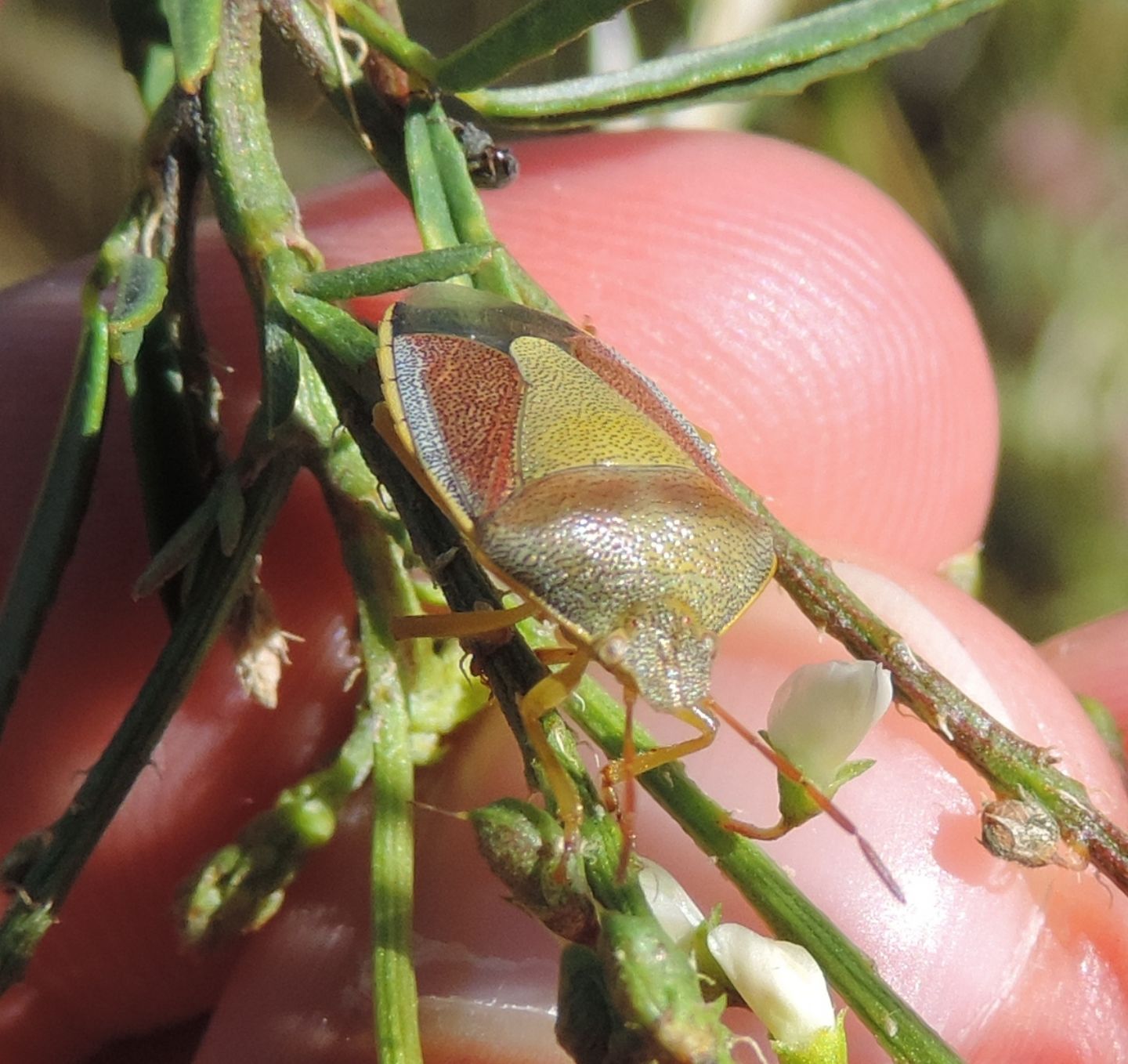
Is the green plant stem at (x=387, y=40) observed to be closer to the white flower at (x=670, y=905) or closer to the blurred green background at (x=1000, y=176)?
the white flower at (x=670, y=905)

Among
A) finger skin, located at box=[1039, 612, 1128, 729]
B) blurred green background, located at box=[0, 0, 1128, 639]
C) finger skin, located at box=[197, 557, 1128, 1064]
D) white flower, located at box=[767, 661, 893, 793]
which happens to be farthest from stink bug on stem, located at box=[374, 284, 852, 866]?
blurred green background, located at box=[0, 0, 1128, 639]

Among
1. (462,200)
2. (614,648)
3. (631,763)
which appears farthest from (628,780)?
(462,200)

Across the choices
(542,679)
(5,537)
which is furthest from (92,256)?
(542,679)

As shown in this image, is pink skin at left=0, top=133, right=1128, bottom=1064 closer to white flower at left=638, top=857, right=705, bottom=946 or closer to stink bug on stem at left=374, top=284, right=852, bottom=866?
Result: stink bug on stem at left=374, top=284, right=852, bottom=866

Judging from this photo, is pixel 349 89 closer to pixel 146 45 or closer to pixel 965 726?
pixel 146 45

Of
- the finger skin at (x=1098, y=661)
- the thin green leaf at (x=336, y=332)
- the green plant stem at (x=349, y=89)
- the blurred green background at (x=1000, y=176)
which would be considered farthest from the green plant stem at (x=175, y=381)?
the blurred green background at (x=1000, y=176)

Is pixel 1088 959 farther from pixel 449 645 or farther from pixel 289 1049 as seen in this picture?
pixel 289 1049
